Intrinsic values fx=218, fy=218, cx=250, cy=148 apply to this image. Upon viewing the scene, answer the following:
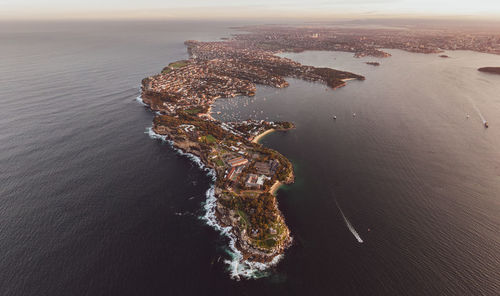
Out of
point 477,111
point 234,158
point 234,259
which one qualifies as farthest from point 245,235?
point 477,111

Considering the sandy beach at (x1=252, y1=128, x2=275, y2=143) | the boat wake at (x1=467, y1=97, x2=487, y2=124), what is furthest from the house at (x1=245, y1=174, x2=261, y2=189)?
the boat wake at (x1=467, y1=97, x2=487, y2=124)

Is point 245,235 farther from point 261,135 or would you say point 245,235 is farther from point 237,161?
point 261,135

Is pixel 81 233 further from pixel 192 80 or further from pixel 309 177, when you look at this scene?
pixel 192 80

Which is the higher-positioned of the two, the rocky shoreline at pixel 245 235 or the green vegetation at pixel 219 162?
the green vegetation at pixel 219 162

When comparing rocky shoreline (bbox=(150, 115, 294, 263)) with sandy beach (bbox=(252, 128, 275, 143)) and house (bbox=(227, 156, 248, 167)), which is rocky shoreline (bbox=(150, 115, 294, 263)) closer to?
house (bbox=(227, 156, 248, 167))

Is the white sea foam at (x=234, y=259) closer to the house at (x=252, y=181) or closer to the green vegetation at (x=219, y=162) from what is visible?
the green vegetation at (x=219, y=162)

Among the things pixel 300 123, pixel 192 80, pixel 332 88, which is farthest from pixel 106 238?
pixel 332 88

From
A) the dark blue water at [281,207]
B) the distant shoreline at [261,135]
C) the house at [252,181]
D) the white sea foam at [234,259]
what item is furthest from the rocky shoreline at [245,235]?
the distant shoreline at [261,135]

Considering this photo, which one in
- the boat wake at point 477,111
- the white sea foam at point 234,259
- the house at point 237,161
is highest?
the boat wake at point 477,111

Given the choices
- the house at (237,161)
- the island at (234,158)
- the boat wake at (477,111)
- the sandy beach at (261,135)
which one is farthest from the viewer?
the boat wake at (477,111)
